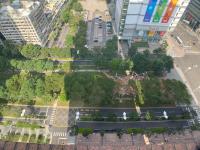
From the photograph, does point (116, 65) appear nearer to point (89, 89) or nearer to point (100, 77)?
point (100, 77)

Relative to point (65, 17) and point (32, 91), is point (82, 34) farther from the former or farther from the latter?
point (32, 91)

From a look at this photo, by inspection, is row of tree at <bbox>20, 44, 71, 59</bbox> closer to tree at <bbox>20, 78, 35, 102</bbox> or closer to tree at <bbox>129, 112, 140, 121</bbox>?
tree at <bbox>20, 78, 35, 102</bbox>

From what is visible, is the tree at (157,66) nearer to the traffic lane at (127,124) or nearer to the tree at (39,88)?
the traffic lane at (127,124)

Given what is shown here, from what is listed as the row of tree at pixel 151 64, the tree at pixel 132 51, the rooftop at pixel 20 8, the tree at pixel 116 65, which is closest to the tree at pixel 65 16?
the rooftop at pixel 20 8

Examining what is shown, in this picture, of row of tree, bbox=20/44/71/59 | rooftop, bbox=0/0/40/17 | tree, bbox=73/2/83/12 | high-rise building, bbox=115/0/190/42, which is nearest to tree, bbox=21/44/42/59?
row of tree, bbox=20/44/71/59

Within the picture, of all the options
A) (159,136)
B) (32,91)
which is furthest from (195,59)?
(32,91)
